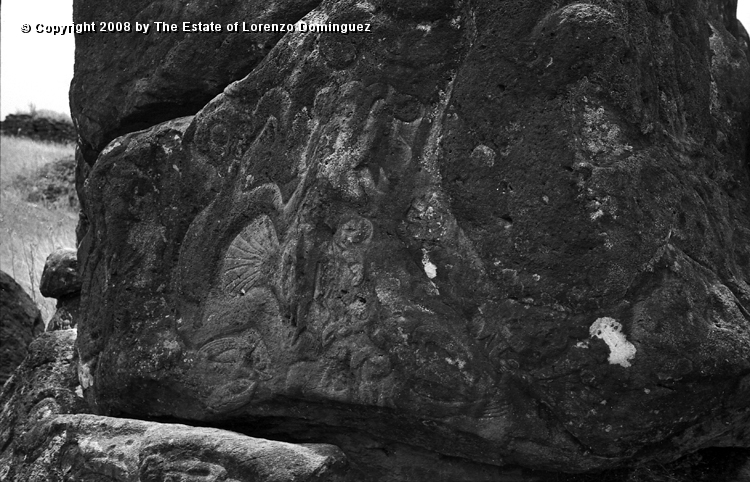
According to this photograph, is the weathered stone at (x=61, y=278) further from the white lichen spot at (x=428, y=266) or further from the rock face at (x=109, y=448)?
the white lichen spot at (x=428, y=266)

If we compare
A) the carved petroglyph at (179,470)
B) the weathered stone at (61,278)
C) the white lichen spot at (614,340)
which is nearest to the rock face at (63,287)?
the weathered stone at (61,278)

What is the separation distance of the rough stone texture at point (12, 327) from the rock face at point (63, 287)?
0.52 metres

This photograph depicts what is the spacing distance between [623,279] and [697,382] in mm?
349

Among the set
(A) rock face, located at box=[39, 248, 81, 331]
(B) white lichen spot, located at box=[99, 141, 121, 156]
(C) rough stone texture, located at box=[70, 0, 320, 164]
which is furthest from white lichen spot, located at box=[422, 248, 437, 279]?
(A) rock face, located at box=[39, 248, 81, 331]

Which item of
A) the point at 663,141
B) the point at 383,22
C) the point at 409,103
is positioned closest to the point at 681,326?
the point at 663,141

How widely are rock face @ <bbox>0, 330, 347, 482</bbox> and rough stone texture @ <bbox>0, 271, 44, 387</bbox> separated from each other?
141 cm

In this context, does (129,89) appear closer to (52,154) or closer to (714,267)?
(714,267)

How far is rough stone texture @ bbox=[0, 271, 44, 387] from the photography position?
484 centimetres

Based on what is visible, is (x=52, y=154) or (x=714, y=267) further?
(x=52, y=154)

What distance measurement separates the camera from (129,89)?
135 inches

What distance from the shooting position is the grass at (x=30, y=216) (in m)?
8.06

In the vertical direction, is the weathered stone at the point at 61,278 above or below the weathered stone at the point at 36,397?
above

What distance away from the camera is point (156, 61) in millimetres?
3371

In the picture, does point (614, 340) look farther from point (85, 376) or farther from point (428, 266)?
point (85, 376)
